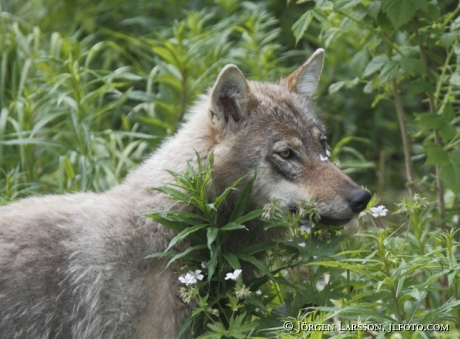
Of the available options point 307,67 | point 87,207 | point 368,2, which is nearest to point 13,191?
point 87,207

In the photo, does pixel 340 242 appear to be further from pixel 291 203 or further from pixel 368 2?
pixel 368 2

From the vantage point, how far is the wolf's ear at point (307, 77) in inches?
203

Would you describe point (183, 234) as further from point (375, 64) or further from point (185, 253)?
point (375, 64)

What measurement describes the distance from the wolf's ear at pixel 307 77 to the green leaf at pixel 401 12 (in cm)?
61

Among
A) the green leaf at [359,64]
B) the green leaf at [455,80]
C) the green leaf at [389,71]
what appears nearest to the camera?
the green leaf at [455,80]

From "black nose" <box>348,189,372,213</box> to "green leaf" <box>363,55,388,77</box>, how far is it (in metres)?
1.24

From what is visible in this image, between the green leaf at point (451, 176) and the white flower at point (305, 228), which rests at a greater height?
the white flower at point (305, 228)

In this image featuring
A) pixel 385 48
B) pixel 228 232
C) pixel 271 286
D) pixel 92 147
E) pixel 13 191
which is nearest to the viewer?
pixel 228 232

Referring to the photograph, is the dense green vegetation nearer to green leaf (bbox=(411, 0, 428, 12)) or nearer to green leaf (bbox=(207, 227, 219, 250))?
green leaf (bbox=(411, 0, 428, 12))

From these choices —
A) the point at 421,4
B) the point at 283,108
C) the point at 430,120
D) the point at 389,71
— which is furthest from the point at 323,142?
the point at 421,4

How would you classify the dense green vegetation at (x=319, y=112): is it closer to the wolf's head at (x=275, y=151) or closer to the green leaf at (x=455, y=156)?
the green leaf at (x=455, y=156)

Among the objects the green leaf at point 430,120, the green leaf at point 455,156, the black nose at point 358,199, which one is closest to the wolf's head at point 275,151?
the black nose at point 358,199

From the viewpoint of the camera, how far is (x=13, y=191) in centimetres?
593

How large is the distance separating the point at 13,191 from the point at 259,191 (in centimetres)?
237
